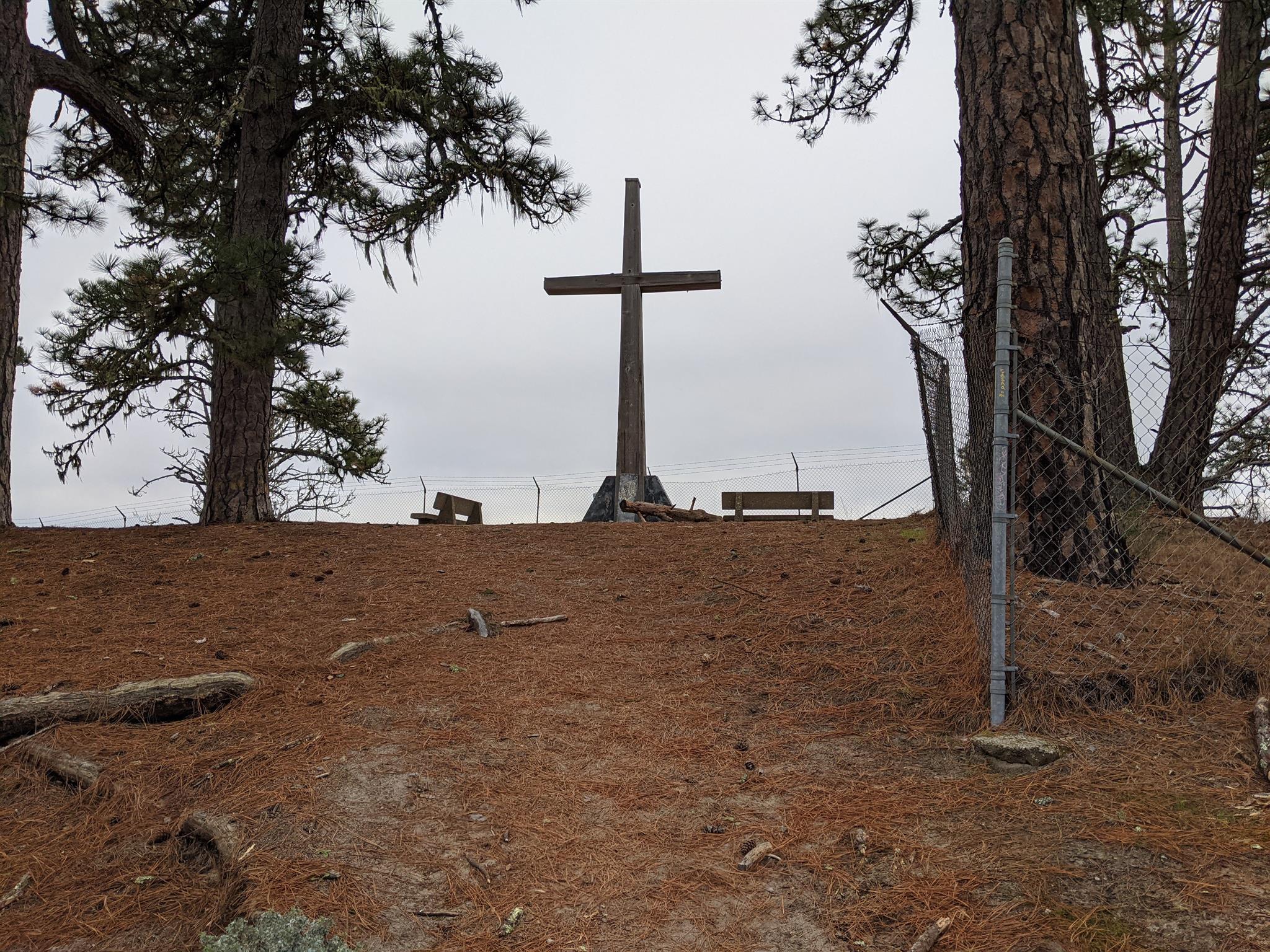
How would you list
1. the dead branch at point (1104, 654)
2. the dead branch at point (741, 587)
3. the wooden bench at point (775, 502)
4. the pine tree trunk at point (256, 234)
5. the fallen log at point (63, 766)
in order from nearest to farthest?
1. the fallen log at point (63, 766)
2. the dead branch at point (1104, 654)
3. the dead branch at point (741, 587)
4. the pine tree trunk at point (256, 234)
5. the wooden bench at point (775, 502)


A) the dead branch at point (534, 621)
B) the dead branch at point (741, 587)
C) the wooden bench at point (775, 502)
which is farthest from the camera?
the wooden bench at point (775, 502)

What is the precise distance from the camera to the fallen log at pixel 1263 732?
4.20 metres

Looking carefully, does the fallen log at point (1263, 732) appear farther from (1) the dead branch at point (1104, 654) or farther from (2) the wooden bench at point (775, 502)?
(2) the wooden bench at point (775, 502)

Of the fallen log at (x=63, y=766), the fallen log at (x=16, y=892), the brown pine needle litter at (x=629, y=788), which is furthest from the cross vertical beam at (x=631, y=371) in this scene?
the fallen log at (x=16, y=892)

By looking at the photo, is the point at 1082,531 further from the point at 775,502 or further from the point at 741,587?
the point at 775,502

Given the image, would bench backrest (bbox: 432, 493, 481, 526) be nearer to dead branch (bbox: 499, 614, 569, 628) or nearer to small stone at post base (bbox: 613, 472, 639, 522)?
small stone at post base (bbox: 613, 472, 639, 522)

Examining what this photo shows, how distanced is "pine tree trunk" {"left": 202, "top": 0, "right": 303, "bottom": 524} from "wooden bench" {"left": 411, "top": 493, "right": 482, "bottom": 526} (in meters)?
2.55

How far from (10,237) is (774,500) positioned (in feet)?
33.7

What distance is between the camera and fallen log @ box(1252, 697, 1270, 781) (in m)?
4.20

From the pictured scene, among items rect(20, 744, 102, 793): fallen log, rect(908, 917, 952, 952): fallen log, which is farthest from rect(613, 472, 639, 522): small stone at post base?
rect(908, 917, 952, 952): fallen log

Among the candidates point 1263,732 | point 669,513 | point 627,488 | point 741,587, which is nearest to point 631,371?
point 627,488

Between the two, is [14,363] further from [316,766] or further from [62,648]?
[316,766]

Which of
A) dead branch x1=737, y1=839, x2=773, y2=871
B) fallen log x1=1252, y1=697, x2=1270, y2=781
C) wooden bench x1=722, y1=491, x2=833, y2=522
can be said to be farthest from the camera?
wooden bench x1=722, y1=491, x2=833, y2=522

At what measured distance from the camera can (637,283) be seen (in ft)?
46.4
